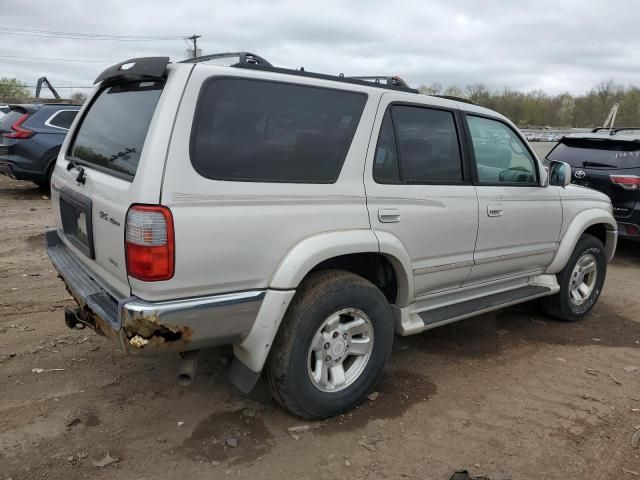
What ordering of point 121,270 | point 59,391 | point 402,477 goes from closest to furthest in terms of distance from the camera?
point 121,270, point 402,477, point 59,391

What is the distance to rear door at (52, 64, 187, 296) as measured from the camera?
241cm

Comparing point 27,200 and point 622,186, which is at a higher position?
point 622,186

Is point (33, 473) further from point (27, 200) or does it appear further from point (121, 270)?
point (27, 200)

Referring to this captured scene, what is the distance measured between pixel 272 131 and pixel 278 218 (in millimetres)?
461

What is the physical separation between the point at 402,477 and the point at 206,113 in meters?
2.04

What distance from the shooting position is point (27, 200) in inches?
386

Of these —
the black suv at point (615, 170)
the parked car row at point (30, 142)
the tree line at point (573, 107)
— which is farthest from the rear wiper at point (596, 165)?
the tree line at point (573, 107)

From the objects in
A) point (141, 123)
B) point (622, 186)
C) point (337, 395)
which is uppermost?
point (141, 123)

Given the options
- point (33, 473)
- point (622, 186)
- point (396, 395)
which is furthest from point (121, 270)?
point (622, 186)

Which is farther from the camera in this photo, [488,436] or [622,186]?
[622,186]

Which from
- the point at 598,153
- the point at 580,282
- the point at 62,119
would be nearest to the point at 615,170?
the point at 598,153

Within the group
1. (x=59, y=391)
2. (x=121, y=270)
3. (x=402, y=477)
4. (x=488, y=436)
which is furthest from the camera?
(x=59, y=391)

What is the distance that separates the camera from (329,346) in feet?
9.94

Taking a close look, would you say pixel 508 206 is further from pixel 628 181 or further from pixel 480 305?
pixel 628 181
